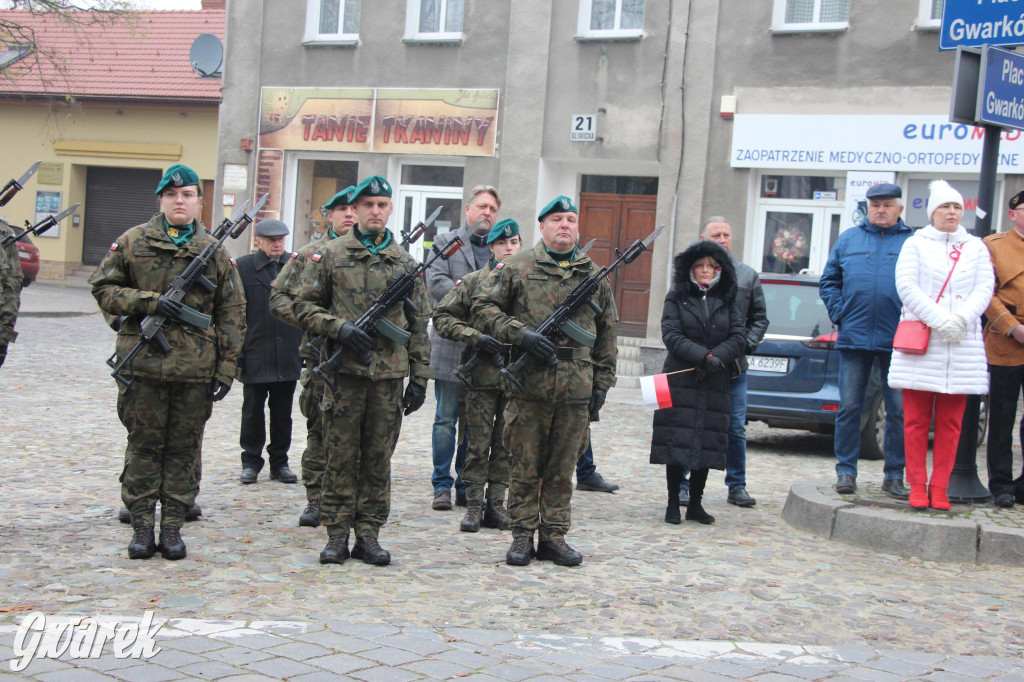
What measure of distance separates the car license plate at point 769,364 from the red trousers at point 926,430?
3424mm

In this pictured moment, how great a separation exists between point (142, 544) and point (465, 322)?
2231mm

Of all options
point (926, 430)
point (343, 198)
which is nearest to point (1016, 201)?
point (926, 430)

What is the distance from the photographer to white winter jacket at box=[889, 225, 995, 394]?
23.9 feet

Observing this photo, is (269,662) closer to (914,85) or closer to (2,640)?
(2,640)

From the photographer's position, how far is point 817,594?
6.18 meters

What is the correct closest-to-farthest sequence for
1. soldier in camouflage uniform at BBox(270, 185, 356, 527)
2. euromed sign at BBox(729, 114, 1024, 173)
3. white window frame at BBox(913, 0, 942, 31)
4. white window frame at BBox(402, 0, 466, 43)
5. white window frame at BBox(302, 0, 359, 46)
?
1. soldier in camouflage uniform at BBox(270, 185, 356, 527)
2. euromed sign at BBox(729, 114, 1024, 173)
3. white window frame at BBox(913, 0, 942, 31)
4. white window frame at BBox(402, 0, 466, 43)
5. white window frame at BBox(302, 0, 359, 46)

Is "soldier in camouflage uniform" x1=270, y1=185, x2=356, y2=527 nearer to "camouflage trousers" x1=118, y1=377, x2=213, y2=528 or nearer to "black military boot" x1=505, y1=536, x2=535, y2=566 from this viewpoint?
"camouflage trousers" x1=118, y1=377, x2=213, y2=528

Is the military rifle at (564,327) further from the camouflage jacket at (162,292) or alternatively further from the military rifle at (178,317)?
the military rifle at (178,317)

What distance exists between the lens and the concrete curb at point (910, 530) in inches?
278

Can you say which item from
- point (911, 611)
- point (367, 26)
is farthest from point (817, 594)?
point (367, 26)

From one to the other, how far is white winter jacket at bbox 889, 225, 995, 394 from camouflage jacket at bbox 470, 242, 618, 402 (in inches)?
77.4

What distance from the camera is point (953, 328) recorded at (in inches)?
284

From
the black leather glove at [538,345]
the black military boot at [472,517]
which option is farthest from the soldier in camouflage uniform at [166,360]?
the black military boot at [472,517]

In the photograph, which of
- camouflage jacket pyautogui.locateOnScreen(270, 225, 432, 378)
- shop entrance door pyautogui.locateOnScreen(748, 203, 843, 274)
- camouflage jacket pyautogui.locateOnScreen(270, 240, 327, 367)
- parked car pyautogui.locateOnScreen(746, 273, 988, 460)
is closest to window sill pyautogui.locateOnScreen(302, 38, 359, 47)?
shop entrance door pyautogui.locateOnScreen(748, 203, 843, 274)
